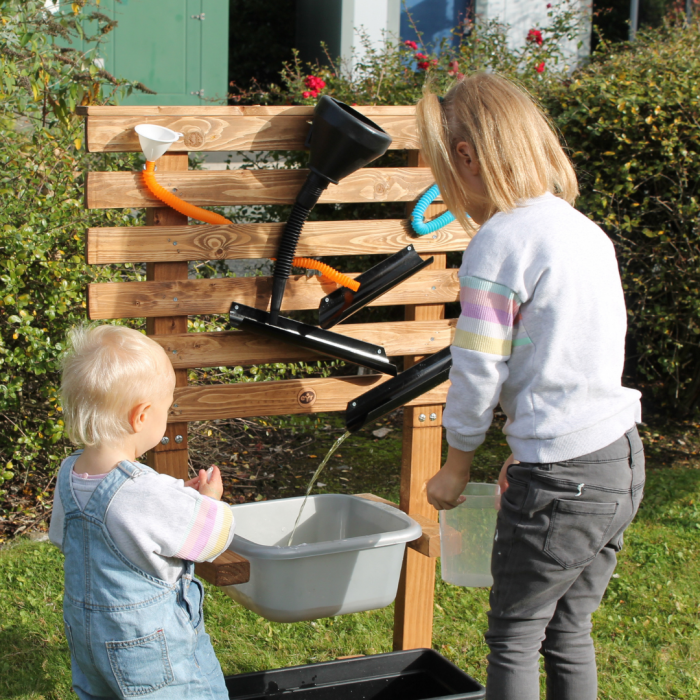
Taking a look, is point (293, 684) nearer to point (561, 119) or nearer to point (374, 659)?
point (374, 659)

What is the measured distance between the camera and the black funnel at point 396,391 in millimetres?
1931

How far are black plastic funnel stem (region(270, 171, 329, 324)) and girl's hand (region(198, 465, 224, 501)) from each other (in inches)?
18.0

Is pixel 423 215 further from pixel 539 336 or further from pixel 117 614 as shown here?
pixel 117 614

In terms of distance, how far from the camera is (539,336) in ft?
4.99

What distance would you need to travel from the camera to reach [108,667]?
1.54 m

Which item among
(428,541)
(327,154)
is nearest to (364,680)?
(428,541)

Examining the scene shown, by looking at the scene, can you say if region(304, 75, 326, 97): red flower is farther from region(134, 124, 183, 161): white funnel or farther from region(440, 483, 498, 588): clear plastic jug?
region(440, 483, 498, 588): clear plastic jug

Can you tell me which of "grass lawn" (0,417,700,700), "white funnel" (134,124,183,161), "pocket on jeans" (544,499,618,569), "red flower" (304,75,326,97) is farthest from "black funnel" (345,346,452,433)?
"red flower" (304,75,326,97)

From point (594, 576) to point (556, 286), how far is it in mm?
649

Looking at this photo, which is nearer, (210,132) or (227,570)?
(227,570)

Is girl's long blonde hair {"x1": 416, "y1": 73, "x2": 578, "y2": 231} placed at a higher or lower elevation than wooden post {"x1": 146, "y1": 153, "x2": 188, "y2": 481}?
higher

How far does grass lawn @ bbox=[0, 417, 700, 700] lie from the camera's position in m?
2.42

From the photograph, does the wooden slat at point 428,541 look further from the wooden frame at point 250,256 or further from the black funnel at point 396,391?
the black funnel at point 396,391

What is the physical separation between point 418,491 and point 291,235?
828 millimetres
